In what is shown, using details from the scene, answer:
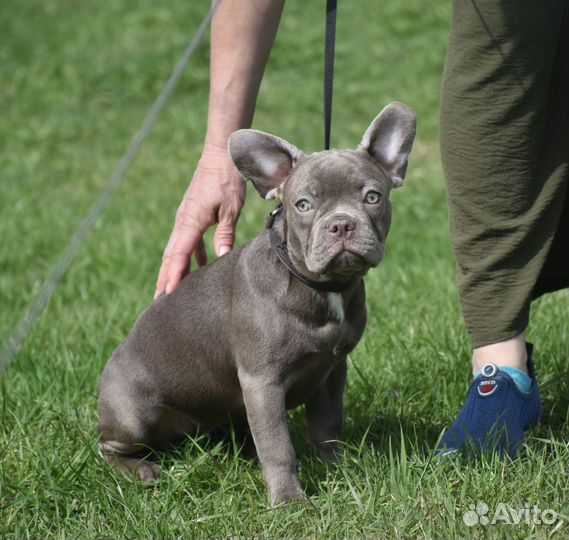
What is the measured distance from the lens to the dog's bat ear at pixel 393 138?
297cm

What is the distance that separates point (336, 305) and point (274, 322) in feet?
0.66

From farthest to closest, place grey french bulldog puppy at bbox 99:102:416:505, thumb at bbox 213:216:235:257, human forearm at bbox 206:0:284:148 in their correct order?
thumb at bbox 213:216:235:257 → human forearm at bbox 206:0:284:148 → grey french bulldog puppy at bbox 99:102:416:505

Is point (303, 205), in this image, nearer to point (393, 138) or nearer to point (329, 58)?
point (393, 138)

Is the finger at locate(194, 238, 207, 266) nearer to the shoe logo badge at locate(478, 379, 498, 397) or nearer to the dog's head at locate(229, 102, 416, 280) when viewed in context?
the dog's head at locate(229, 102, 416, 280)

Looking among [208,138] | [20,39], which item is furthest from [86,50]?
[208,138]

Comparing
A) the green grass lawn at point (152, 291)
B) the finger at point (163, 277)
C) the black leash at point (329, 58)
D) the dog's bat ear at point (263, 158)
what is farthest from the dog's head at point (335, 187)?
the green grass lawn at point (152, 291)

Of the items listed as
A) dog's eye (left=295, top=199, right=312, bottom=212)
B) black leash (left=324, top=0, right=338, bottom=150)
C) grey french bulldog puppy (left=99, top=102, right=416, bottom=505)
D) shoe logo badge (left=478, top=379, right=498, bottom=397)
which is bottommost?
shoe logo badge (left=478, top=379, right=498, bottom=397)

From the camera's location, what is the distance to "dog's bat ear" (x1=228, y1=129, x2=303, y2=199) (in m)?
2.97

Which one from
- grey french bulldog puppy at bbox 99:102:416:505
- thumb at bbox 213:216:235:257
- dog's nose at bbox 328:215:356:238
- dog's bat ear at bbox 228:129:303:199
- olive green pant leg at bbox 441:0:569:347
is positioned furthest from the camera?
thumb at bbox 213:216:235:257

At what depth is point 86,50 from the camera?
36.4 ft

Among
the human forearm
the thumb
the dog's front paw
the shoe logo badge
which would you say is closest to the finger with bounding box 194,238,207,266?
the thumb

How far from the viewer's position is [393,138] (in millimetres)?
3014

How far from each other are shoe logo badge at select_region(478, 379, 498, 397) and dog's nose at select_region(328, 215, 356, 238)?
88 centimetres

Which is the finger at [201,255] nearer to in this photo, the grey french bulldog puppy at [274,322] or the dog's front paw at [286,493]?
the grey french bulldog puppy at [274,322]
